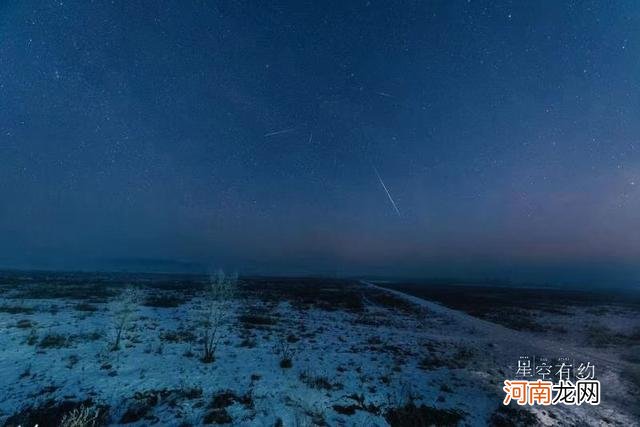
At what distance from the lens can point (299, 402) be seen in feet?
37.2

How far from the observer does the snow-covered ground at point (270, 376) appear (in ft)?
34.8

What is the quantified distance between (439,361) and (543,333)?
1752cm

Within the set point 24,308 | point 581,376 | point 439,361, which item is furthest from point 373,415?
point 24,308

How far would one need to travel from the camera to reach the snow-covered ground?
1061 centimetres

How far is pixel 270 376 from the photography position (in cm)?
1394
